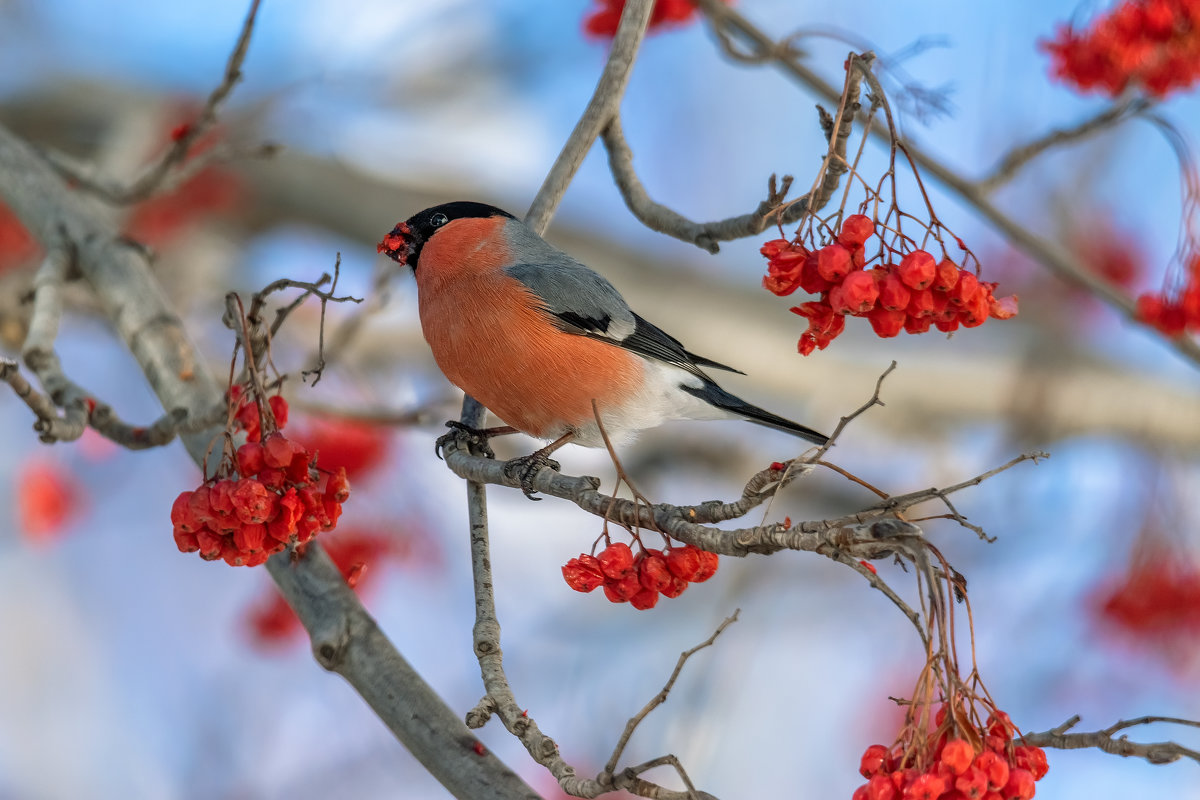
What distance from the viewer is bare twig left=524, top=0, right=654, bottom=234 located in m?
2.53

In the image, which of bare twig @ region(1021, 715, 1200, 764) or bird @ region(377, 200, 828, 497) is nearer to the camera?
bare twig @ region(1021, 715, 1200, 764)

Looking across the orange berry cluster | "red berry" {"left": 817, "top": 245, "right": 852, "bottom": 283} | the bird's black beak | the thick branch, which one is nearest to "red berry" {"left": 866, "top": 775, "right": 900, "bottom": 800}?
the thick branch

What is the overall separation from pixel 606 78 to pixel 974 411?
3948 mm

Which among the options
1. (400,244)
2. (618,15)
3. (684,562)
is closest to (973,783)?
(684,562)

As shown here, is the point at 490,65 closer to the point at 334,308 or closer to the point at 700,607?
the point at 334,308

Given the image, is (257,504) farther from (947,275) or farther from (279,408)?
(947,275)

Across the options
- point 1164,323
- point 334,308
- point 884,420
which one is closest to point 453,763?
point 1164,323

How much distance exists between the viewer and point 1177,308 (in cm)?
287

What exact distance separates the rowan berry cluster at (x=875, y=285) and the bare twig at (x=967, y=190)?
42.2 inches

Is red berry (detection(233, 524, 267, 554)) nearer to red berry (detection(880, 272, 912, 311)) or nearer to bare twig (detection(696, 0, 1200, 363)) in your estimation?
red berry (detection(880, 272, 912, 311))

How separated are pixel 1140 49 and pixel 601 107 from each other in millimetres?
1538


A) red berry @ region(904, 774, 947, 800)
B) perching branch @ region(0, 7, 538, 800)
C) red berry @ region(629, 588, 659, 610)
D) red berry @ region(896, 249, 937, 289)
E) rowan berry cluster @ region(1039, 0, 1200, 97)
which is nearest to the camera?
red berry @ region(904, 774, 947, 800)

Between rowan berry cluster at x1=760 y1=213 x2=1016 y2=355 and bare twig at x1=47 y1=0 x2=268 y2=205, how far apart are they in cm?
144

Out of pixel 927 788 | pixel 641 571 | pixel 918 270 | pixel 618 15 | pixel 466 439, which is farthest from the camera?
pixel 618 15
